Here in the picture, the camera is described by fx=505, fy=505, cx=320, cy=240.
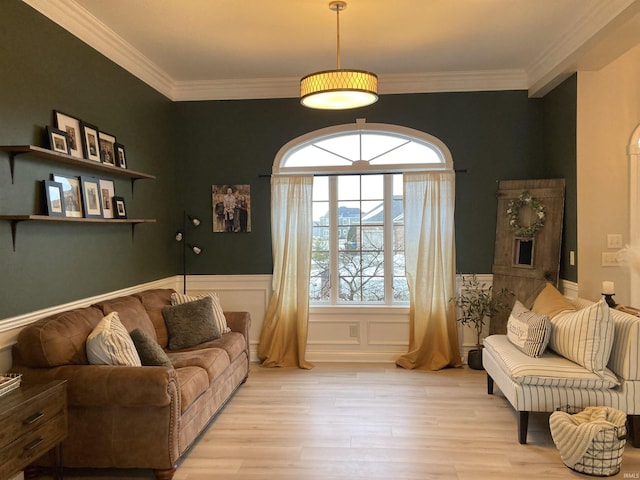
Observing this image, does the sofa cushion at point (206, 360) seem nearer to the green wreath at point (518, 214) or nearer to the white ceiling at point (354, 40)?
the white ceiling at point (354, 40)

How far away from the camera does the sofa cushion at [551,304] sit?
392 centimetres

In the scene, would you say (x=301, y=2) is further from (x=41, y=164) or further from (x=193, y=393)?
(x=193, y=393)

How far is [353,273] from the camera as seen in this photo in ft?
18.2

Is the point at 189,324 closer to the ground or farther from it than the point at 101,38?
closer to the ground

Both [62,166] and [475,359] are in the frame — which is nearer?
[62,166]

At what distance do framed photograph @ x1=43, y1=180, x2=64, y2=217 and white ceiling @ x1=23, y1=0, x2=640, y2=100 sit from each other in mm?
1147

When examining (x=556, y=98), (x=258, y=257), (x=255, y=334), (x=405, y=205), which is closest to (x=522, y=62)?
(x=556, y=98)

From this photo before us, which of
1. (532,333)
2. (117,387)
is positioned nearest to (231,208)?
(117,387)

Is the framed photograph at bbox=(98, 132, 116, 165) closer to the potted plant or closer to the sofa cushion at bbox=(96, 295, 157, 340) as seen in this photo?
the sofa cushion at bbox=(96, 295, 157, 340)

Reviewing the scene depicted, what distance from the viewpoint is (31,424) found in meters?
2.49

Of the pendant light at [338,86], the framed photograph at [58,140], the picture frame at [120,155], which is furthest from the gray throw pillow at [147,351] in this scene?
the pendant light at [338,86]

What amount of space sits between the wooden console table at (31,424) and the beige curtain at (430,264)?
337 centimetres

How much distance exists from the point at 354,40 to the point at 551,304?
2702 mm

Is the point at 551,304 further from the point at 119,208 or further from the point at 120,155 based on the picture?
the point at 120,155
